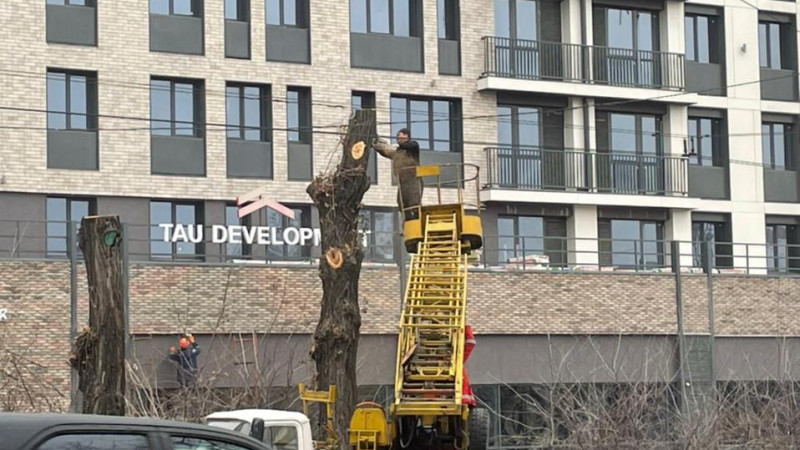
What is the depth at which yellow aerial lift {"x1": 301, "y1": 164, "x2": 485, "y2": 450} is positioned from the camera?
737 inches

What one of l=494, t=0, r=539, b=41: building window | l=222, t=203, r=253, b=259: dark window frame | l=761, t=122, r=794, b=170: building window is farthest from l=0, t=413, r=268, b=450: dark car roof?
l=761, t=122, r=794, b=170: building window

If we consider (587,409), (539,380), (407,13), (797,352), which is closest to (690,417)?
(587,409)

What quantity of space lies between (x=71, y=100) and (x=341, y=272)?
1716 cm

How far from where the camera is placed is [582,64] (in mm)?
40094

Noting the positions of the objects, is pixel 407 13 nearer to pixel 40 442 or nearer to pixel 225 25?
pixel 225 25

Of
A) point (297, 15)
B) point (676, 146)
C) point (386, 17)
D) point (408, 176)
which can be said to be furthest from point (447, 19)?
point (408, 176)

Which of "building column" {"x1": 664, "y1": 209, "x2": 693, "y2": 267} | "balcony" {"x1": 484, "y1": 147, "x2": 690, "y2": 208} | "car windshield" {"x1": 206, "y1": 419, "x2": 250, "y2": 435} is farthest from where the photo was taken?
"building column" {"x1": 664, "y1": 209, "x2": 693, "y2": 267}

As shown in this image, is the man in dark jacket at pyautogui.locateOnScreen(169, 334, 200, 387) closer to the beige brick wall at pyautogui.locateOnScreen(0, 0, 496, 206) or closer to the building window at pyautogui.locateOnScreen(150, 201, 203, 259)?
the building window at pyautogui.locateOnScreen(150, 201, 203, 259)

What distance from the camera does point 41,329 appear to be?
88.0 ft

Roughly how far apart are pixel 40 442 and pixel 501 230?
32879 mm

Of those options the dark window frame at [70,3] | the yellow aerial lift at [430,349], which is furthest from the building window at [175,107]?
the yellow aerial lift at [430,349]

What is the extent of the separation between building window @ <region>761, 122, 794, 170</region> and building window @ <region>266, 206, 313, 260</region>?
15.3m

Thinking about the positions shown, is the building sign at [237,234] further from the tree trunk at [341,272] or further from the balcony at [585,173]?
the tree trunk at [341,272]

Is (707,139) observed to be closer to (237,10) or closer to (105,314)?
(237,10)
